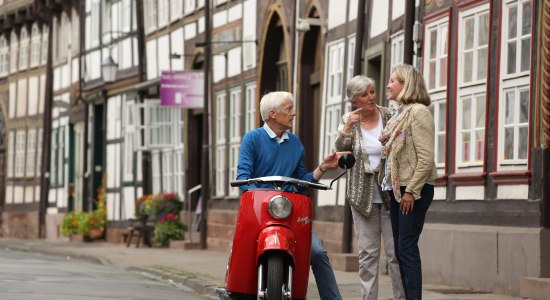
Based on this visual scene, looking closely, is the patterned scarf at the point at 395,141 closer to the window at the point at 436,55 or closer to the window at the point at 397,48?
the window at the point at 436,55

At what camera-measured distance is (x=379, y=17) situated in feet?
71.8

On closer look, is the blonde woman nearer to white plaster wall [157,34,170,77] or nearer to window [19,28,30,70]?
white plaster wall [157,34,170,77]

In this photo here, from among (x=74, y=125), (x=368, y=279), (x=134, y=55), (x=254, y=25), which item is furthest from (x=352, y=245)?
(x=74, y=125)

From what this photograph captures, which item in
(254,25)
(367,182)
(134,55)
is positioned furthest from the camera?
(134,55)

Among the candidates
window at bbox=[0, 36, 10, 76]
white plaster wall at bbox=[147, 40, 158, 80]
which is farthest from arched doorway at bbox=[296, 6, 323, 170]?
window at bbox=[0, 36, 10, 76]

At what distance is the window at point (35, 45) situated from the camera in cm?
4897

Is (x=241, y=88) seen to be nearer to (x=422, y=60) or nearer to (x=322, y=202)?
(x=322, y=202)

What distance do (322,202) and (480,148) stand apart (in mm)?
7221

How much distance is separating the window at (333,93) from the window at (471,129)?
5462mm

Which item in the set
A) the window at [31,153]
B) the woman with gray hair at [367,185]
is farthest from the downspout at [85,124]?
the woman with gray hair at [367,185]

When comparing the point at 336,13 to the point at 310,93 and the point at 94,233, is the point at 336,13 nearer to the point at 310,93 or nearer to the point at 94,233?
the point at 310,93

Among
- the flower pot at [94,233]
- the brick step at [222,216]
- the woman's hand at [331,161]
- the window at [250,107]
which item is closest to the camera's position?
the woman's hand at [331,161]

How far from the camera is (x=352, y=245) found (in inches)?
861

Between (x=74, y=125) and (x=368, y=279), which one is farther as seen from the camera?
(x=74, y=125)
